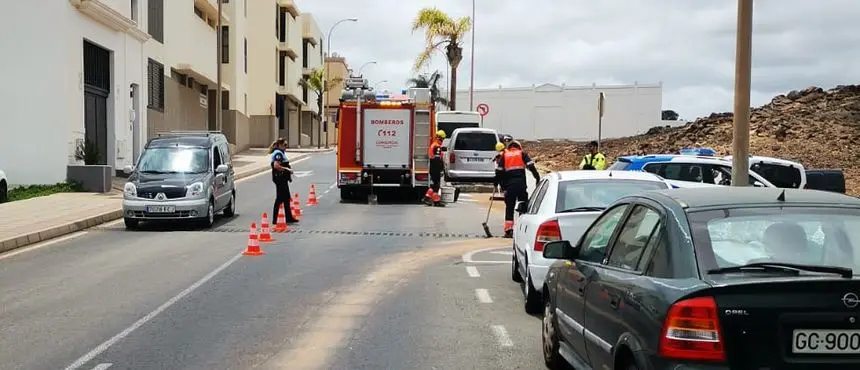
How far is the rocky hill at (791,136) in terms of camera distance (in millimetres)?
31953

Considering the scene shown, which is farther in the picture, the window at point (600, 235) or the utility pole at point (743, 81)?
the utility pole at point (743, 81)

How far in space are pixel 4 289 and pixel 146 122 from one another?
23.9 m

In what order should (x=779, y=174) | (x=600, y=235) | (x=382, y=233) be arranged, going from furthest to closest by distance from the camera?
(x=382, y=233), (x=779, y=174), (x=600, y=235)

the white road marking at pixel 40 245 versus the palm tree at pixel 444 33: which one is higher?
the palm tree at pixel 444 33

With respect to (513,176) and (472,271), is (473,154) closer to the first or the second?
(513,176)

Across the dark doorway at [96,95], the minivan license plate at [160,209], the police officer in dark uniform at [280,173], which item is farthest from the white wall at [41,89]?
the police officer in dark uniform at [280,173]

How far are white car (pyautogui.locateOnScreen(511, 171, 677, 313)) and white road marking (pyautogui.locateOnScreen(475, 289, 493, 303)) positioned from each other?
51cm

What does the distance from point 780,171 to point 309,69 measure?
70.8 metres

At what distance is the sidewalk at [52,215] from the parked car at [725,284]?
12.2 metres

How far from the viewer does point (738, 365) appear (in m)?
3.82

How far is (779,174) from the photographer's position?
669 inches

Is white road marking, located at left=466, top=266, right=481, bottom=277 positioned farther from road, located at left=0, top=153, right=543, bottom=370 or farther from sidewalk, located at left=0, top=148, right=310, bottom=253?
sidewalk, located at left=0, top=148, right=310, bottom=253

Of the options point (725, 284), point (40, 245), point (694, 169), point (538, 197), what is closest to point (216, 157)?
point (40, 245)

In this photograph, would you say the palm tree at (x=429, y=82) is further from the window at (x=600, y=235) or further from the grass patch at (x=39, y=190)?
the window at (x=600, y=235)
